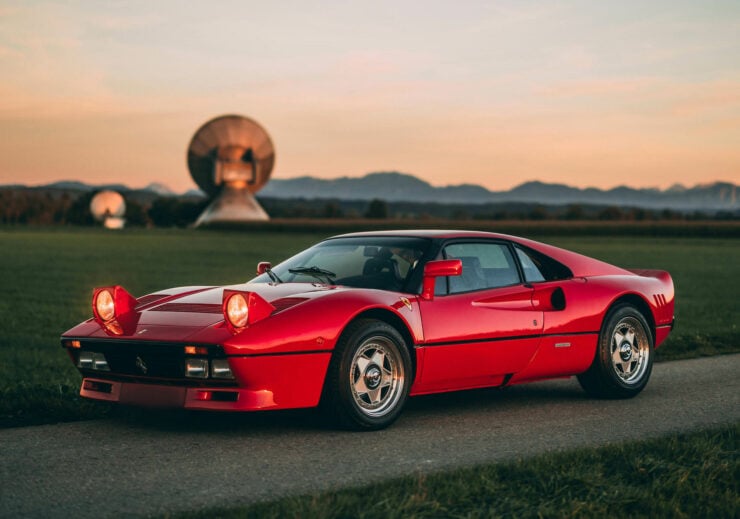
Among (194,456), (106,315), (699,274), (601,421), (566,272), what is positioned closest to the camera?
(194,456)

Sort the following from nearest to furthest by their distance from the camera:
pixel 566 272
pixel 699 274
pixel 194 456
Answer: pixel 194 456 → pixel 566 272 → pixel 699 274

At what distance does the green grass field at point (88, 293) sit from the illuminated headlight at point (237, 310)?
177 cm

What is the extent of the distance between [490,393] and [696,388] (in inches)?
68.1

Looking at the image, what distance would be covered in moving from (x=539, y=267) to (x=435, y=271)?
4.97 feet

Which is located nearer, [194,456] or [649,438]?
[194,456]

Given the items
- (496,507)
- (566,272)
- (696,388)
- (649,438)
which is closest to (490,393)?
(566,272)

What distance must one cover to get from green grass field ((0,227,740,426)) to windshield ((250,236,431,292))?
5.72 ft

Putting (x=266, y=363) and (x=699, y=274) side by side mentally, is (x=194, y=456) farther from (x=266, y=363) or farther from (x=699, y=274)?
(x=699, y=274)

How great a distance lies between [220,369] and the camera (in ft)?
19.8

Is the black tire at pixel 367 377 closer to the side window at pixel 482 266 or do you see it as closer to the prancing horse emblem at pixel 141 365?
the side window at pixel 482 266

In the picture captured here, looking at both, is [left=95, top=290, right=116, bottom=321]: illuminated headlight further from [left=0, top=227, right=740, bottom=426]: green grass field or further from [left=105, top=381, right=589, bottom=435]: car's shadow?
[left=0, top=227, right=740, bottom=426]: green grass field

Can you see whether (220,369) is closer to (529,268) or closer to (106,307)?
(106,307)

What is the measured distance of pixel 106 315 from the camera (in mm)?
6633

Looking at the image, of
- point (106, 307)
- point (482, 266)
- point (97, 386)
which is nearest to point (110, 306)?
point (106, 307)
